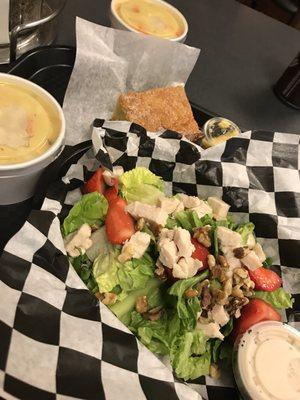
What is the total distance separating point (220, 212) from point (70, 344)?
57cm

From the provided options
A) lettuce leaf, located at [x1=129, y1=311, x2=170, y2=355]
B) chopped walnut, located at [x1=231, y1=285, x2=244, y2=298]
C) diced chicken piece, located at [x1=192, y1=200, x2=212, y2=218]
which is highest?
diced chicken piece, located at [x1=192, y1=200, x2=212, y2=218]

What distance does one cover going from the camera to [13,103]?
1123 millimetres

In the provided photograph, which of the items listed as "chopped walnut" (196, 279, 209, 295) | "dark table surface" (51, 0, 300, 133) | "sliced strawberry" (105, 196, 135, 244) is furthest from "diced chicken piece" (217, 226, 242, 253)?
"dark table surface" (51, 0, 300, 133)

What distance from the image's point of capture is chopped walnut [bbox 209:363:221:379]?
107 centimetres

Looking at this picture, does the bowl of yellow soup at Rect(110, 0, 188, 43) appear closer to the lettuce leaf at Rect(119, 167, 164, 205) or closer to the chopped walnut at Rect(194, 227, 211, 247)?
the lettuce leaf at Rect(119, 167, 164, 205)

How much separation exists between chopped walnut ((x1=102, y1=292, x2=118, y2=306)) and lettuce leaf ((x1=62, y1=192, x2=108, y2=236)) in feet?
0.63

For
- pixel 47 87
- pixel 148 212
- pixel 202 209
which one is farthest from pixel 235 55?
pixel 148 212

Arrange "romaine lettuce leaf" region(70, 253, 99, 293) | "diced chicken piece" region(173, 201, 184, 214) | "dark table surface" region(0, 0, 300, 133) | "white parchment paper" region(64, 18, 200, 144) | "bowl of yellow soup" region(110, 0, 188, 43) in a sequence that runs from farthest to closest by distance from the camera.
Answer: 1. "dark table surface" region(0, 0, 300, 133)
2. "bowl of yellow soup" region(110, 0, 188, 43)
3. "white parchment paper" region(64, 18, 200, 144)
4. "diced chicken piece" region(173, 201, 184, 214)
5. "romaine lettuce leaf" region(70, 253, 99, 293)

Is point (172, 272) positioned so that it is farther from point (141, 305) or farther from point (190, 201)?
point (190, 201)

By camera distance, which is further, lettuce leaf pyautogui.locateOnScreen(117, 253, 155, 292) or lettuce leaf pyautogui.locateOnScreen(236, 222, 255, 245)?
lettuce leaf pyautogui.locateOnScreen(236, 222, 255, 245)

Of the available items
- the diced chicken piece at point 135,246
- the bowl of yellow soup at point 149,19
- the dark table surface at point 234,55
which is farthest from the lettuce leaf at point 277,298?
the bowl of yellow soup at point 149,19

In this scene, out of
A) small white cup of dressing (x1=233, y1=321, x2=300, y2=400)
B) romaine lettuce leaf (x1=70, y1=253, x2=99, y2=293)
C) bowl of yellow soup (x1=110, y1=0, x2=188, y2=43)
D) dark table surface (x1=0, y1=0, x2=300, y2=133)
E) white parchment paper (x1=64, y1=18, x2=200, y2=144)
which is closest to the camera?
small white cup of dressing (x1=233, y1=321, x2=300, y2=400)

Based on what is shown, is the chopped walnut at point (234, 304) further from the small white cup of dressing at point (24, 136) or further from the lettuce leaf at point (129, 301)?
the small white cup of dressing at point (24, 136)

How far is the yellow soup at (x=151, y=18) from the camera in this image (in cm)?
154
